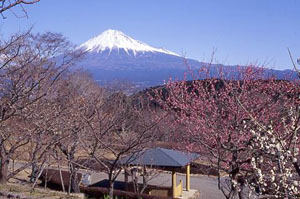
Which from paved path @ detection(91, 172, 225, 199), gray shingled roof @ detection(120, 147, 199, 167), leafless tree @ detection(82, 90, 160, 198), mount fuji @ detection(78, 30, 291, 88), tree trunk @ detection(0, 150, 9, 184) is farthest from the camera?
mount fuji @ detection(78, 30, 291, 88)

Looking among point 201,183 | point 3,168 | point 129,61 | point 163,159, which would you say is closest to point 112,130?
point 3,168

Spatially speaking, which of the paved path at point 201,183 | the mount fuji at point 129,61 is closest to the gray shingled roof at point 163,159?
the paved path at point 201,183

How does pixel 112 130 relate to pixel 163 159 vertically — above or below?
above

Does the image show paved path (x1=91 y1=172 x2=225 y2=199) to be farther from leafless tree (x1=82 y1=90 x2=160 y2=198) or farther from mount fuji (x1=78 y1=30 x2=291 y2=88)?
mount fuji (x1=78 y1=30 x2=291 y2=88)

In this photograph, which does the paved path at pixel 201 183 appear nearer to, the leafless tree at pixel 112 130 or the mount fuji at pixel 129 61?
the leafless tree at pixel 112 130

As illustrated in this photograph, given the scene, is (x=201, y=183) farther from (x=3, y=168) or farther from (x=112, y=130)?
(x=3, y=168)

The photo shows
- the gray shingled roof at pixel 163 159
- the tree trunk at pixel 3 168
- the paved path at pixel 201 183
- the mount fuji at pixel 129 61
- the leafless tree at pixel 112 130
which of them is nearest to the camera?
the leafless tree at pixel 112 130

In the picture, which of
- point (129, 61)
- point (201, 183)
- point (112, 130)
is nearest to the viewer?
point (112, 130)

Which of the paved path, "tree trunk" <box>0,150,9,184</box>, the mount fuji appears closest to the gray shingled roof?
the paved path

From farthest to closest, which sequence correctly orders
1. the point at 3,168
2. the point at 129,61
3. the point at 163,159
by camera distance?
1. the point at 129,61
2. the point at 163,159
3. the point at 3,168

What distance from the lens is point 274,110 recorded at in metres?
6.40

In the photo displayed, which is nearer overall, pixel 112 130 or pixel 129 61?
pixel 112 130

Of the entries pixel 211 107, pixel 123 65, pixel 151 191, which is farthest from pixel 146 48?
pixel 211 107

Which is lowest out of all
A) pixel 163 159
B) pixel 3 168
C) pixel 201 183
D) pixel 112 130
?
pixel 201 183
